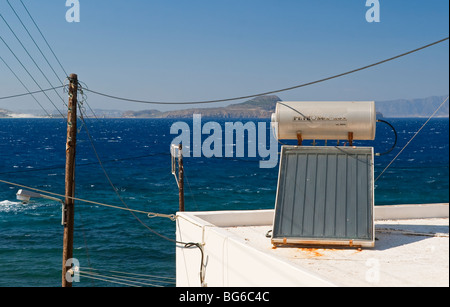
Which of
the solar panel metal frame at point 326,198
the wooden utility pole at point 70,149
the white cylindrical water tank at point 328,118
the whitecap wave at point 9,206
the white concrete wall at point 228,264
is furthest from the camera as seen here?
the whitecap wave at point 9,206

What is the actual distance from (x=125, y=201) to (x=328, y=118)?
52513mm

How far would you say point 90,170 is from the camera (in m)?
86.9

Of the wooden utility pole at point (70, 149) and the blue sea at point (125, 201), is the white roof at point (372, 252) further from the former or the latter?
the blue sea at point (125, 201)

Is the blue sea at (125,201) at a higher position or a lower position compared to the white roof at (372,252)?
lower

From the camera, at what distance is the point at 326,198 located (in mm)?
9703

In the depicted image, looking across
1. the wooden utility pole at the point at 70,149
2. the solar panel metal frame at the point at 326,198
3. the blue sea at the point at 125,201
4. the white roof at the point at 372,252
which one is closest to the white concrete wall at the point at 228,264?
the white roof at the point at 372,252

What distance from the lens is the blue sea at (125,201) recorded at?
3746 centimetres

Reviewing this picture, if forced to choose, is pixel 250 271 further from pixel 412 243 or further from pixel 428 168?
pixel 428 168

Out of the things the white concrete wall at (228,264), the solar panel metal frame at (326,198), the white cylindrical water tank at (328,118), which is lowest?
the white concrete wall at (228,264)

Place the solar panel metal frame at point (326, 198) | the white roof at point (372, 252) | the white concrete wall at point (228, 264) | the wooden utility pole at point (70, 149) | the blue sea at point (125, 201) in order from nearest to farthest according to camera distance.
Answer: the white concrete wall at point (228, 264) → the white roof at point (372, 252) → the solar panel metal frame at point (326, 198) → the wooden utility pole at point (70, 149) → the blue sea at point (125, 201)

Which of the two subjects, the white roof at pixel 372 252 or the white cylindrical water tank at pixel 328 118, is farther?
the white cylindrical water tank at pixel 328 118

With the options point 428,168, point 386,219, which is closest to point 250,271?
point 386,219

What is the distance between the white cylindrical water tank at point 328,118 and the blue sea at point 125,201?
432 inches

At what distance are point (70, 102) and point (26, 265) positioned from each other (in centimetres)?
2339
